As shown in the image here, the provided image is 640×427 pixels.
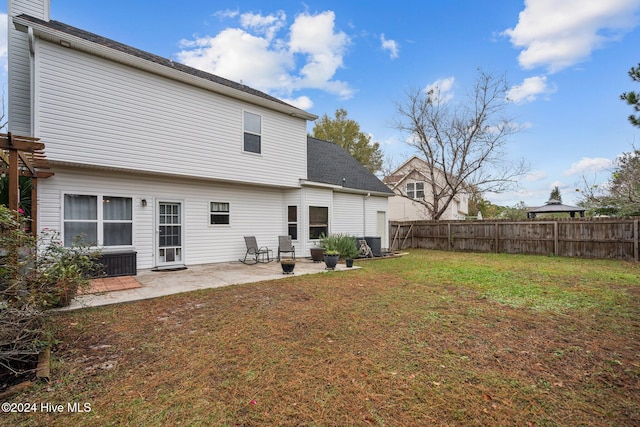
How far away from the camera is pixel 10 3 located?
6996 millimetres

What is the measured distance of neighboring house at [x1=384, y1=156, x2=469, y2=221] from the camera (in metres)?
22.2

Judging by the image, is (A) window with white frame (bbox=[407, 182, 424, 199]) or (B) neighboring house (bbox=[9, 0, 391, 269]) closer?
(B) neighboring house (bbox=[9, 0, 391, 269])

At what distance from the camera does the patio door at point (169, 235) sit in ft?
27.9

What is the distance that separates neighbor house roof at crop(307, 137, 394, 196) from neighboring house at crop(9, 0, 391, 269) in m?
1.14

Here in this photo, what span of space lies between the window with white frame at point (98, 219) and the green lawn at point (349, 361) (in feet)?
11.7

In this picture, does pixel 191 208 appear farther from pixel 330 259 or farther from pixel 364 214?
pixel 364 214

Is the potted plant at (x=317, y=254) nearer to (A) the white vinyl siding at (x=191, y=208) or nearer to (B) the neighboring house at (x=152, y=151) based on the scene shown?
(B) the neighboring house at (x=152, y=151)

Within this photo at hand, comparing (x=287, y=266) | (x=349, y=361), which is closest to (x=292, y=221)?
(x=287, y=266)

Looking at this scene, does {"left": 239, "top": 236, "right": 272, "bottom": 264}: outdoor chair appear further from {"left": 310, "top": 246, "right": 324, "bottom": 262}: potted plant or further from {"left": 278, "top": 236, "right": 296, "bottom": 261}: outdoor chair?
{"left": 310, "top": 246, "right": 324, "bottom": 262}: potted plant

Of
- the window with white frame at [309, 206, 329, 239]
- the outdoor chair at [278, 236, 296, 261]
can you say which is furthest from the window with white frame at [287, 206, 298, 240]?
the outdoor chair at [278, 236, 296, 261]

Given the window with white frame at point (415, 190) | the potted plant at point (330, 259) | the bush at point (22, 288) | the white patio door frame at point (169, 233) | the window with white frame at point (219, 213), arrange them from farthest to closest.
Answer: the window with white frame at point (415, 190) → the window with white frame at point (219, 213) → the potted plant at point (330, 259) → the white patio door frame at point (169, 233) → the bush at point (22, 288)

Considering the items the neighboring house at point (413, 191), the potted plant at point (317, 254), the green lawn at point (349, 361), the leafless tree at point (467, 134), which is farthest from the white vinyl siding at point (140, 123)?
the neighboring house at point (413, 191)

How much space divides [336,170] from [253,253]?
5.95 meters

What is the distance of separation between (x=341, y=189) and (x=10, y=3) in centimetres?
1080
